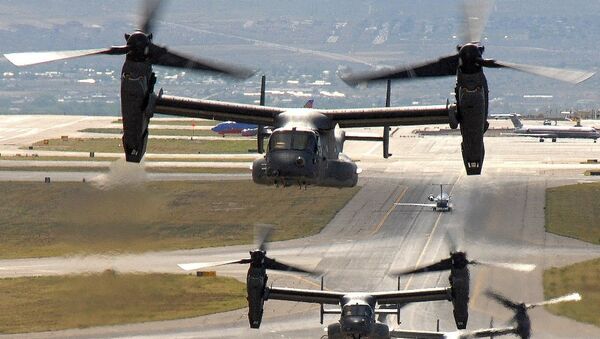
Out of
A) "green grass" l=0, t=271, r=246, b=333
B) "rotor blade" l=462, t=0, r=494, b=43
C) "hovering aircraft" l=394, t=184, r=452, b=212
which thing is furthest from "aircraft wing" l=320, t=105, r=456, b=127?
"hovering aircraft" l=394, t=184, r=452, b=212

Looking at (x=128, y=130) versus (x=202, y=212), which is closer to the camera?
(x=128, y=130)

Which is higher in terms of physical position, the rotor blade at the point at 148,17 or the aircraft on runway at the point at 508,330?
the rotor blade at the point at 148,17

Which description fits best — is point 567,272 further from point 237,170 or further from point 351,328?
point 237,170

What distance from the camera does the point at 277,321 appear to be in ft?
322

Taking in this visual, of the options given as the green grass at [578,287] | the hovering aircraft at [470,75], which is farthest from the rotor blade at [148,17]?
the green grass at [578,287]

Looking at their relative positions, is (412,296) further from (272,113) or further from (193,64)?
(193,64)

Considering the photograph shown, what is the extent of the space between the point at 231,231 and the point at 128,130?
57.6m

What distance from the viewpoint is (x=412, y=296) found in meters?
85.2

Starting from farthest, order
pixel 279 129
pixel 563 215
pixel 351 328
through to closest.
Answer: pixel 563 215, pixel 351 328, pixel 279 129

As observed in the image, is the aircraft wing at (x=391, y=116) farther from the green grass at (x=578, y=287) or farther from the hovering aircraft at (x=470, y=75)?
the green grass at (x=578, y=287)

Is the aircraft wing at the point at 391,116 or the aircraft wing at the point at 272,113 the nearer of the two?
the aircraft wing at the point at 272,113

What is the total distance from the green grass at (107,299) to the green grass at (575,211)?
32.4 metres

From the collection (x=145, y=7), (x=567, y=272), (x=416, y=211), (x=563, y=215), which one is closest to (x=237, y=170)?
(x=416, y=211)

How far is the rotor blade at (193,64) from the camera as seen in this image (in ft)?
220
